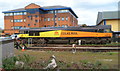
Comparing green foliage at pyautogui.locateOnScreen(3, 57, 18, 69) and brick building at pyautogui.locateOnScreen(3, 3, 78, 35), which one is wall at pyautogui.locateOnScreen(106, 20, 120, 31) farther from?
green foliage at pyautogui.locateOnScreen(3, 57, 18, 69)

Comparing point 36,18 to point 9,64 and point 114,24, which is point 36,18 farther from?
point 9,64

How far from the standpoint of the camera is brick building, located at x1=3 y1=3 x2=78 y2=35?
6303cm

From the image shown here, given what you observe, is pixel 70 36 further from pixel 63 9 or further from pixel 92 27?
pixel 63 9

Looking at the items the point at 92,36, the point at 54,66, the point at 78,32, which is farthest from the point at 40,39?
the point at 54,66

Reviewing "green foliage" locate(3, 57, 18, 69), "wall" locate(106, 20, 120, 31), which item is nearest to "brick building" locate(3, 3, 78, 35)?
"wall" locate(106, 20, 120, 31)

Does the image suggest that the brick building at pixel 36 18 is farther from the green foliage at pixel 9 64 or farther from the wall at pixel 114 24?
the green foliage at pixel 9 64

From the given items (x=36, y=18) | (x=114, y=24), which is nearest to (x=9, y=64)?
(x=114, y=24)

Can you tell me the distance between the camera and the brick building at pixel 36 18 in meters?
63.0

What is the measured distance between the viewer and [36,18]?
2486 inches

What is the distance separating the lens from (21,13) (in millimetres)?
66688

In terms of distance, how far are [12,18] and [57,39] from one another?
2079 inches

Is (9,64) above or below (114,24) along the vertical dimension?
below

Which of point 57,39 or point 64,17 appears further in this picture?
point 64,17

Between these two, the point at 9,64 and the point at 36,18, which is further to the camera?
the point at 36,18
